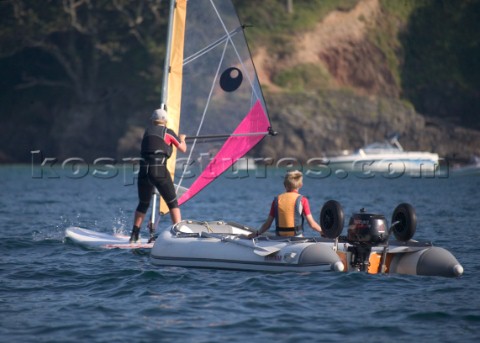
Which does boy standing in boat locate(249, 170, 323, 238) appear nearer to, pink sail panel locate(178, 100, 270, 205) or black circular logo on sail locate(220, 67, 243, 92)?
pink sail panel locate(178, 100, 270, 205)

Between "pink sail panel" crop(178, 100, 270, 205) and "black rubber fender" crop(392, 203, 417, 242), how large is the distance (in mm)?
4763

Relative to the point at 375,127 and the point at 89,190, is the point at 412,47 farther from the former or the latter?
the point at 89,190

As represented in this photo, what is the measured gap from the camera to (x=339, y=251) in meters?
13.0

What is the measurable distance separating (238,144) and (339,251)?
5120 mm

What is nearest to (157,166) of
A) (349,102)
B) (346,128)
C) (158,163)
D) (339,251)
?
(158,163)

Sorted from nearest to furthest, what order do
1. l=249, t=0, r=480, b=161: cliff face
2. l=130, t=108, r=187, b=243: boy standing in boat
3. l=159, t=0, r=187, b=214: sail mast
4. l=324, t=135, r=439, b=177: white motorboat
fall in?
l=130, t=108, r=187, b=243: boy standing in boat
l=159, t=0, r=187, b=214: sail mast
l=324, t=135, r=439, b=177: white motorboat
l=249, t=0, r=480, b=161: cliff face

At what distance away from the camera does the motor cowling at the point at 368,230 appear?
1266 cm

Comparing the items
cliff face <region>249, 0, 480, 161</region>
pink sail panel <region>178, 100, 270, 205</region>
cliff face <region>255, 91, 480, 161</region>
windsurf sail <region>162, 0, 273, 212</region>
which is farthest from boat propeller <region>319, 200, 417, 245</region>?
cliff face <region>249, 0, 480, 161</region>

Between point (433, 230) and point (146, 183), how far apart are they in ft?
24.5

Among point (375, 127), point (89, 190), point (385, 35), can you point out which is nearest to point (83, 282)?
point (89, 190)

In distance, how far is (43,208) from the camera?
1085 inches

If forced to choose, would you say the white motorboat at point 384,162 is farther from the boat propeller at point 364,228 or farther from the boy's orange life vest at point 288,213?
the boat propeller at point 364,228

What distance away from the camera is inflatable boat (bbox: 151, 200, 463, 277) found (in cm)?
1270

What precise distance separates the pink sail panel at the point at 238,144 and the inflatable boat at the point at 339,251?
11.8ft
